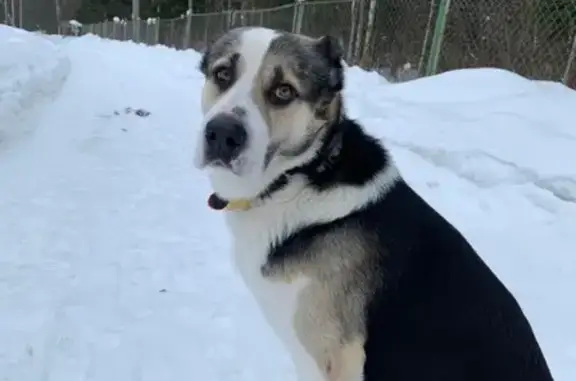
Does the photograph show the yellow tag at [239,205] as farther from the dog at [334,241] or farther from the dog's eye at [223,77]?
the dog's eye at [223,77]

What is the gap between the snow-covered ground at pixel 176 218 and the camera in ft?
12.1

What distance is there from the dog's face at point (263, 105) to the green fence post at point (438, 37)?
27.2 ft

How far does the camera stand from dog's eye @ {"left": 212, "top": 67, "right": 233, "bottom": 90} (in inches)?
107

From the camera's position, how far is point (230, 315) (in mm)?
4055

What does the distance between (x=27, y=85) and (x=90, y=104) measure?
2.63ft

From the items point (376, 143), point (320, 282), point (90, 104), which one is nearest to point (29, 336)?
point (320, 282)

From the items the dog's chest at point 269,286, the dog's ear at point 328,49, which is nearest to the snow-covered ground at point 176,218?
the dog's chest at point 269,286

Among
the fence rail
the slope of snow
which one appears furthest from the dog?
the slope of snow

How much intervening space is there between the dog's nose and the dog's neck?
0.24 m

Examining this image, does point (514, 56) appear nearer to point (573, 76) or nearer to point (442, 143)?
point (573, 76)

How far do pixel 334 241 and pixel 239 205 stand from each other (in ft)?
1.27

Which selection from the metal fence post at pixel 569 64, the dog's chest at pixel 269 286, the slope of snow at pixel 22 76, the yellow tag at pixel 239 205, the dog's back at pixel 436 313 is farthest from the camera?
the metal fence post at pixel 569 64

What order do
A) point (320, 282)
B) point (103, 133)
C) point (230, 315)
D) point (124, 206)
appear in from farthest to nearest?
point (103, 133)
point (124, 206)
point (230, 315)
point (320, 282)

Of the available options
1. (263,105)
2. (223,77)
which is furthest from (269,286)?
(223,77)
